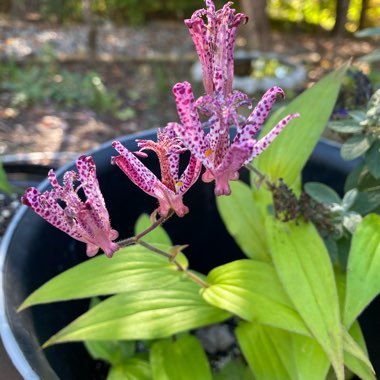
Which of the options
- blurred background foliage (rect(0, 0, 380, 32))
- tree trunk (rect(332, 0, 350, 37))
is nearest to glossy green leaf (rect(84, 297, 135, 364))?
tree trunk (rect(332, 0, 350, 37))

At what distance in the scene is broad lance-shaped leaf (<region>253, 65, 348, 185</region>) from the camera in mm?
769

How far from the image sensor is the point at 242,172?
0.94 metres

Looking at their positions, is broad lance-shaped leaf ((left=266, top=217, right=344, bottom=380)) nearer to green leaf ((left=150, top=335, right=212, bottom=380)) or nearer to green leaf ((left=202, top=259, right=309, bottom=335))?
green leaf ((left=202, top=259, right=309, bottom=335))

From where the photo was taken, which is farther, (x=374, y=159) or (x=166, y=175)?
→ (x=374, y=159)

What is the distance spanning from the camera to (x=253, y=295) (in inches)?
25.7

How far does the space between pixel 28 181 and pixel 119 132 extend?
1.45 meters

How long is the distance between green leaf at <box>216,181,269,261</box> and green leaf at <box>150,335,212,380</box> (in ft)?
0.49

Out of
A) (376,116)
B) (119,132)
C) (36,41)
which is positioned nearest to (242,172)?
(376,116)

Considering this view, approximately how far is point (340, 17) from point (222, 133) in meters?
3.72

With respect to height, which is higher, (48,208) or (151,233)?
(48,208)

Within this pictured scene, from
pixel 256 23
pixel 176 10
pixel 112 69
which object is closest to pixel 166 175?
pixel 256 23

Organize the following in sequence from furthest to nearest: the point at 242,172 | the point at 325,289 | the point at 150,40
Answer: the point at 150,40 < the point at 242,172 < the point at 325,289

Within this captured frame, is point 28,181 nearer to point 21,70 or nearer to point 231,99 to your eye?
point 231,99

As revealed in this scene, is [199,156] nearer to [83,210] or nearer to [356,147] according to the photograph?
[83,210]
